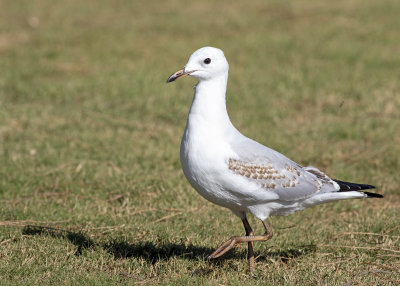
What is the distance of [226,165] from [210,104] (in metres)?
0.54

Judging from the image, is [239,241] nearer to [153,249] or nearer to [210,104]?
[153,249]

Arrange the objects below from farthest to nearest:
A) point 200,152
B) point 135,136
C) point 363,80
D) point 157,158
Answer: point 363,80
point 135,136
point 157,158
point 200,152

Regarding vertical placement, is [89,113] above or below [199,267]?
above

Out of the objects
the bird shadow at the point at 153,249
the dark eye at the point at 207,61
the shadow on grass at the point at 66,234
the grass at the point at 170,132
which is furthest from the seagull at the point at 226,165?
the shadow on grass at the point at 66,234

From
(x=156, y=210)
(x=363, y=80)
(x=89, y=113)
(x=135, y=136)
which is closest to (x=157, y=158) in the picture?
(x=135, y=136)

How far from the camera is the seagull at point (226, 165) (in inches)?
192

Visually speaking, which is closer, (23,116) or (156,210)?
(156,210)

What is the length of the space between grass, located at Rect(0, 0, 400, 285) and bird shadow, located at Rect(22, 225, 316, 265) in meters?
0.02

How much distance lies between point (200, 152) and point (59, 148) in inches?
171

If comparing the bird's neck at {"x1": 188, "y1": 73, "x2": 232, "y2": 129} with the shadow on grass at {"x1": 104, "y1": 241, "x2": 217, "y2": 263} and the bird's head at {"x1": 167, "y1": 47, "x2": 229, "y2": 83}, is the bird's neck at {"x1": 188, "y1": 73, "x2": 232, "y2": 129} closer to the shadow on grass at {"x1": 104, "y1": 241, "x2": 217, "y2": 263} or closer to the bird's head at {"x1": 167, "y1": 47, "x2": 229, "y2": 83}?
the bird's head at {"x1": 167, "y1": 47, "x2": 229, "y2": 83}

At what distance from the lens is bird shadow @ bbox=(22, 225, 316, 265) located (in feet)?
18.3

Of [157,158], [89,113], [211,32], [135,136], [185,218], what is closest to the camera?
[185,218]

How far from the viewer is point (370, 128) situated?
9.72 m

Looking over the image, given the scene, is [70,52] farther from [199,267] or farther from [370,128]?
[199,267]
